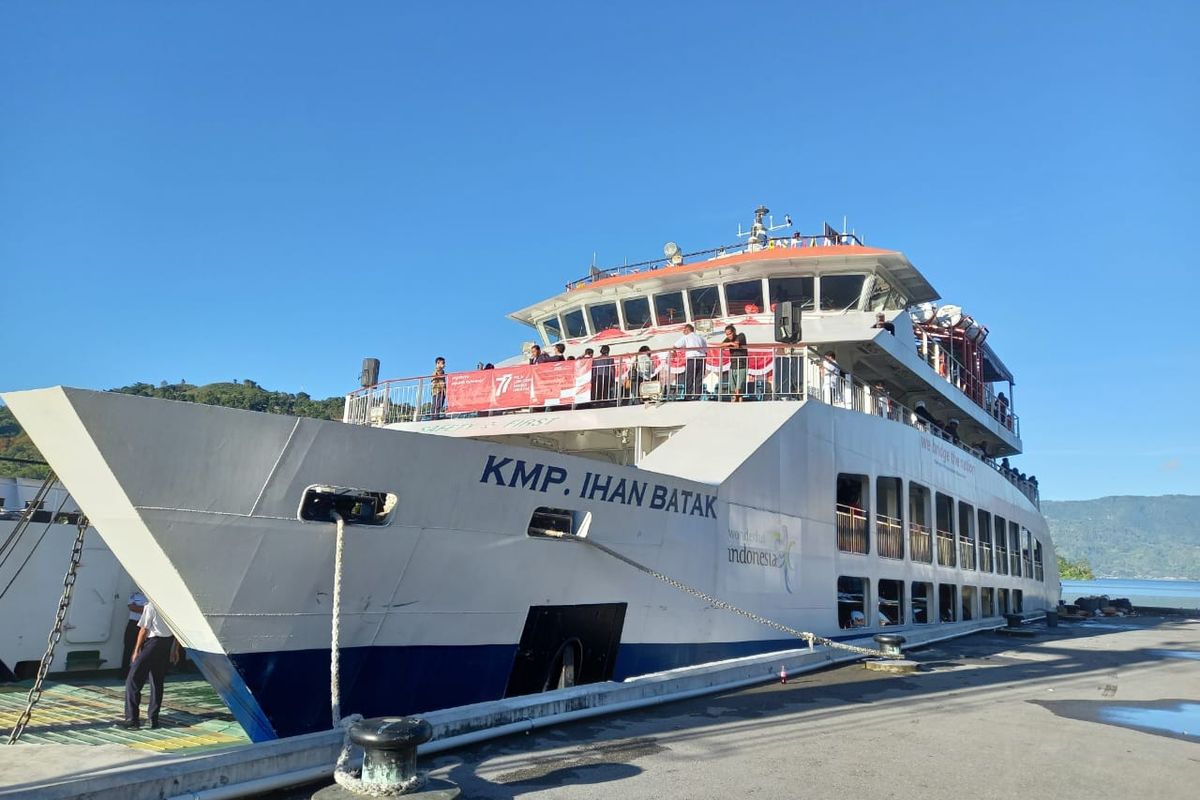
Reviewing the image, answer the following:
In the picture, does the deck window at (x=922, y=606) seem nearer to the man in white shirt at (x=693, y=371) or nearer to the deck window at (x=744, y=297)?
the deck window at (x=744, y=297)

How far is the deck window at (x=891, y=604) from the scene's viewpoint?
46.9ft

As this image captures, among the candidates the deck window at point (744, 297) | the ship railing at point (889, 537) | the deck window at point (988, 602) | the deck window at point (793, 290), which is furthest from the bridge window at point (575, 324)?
the deck window at point (988, 602)

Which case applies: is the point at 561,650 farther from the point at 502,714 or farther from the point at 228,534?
the point at 228,534

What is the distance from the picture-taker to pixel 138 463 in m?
5.09

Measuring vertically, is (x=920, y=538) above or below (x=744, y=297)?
below

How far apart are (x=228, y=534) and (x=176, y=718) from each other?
3.39m

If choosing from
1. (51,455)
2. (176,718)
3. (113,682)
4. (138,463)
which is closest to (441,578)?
(138,463)

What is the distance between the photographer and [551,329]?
681 inches

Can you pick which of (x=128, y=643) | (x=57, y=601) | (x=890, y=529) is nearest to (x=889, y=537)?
(x=890, y=529)

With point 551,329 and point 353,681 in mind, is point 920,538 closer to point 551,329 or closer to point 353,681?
point 551,329

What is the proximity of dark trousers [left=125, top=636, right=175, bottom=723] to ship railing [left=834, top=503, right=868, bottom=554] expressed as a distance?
8876 mm

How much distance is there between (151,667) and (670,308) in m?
10.6

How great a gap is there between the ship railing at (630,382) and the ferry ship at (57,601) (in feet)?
13.4

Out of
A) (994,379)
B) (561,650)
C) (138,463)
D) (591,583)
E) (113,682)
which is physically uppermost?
(994,379)
